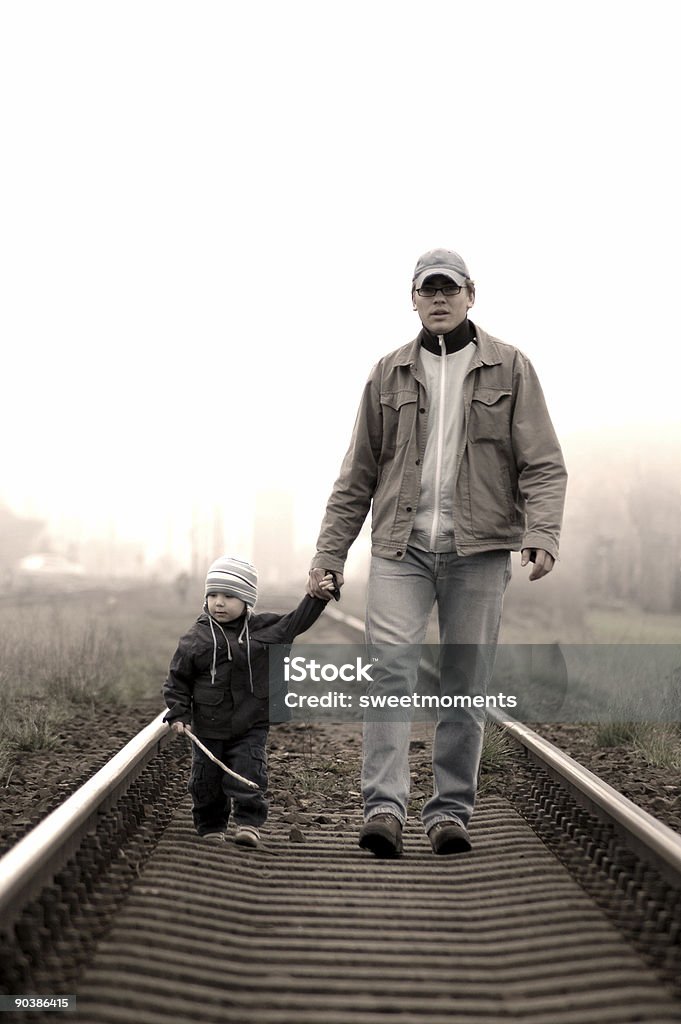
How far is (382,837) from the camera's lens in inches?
165

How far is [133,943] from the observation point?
3250 millimetres

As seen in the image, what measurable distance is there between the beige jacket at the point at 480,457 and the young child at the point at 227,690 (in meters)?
0.30

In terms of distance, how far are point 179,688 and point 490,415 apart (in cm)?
148

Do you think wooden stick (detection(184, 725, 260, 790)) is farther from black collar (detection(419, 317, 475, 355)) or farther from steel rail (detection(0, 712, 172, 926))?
black collar (detection(419, 317, 475, 355))

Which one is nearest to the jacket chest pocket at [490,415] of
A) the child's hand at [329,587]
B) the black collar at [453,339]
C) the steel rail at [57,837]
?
the black collar at [453,339]

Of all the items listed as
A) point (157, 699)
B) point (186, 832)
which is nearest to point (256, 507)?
point (157, 699)

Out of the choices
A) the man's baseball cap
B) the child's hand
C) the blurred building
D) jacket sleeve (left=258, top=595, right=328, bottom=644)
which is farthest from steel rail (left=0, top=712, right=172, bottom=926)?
the blurred building

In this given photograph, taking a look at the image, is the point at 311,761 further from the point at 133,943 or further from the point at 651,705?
the point at 133,943

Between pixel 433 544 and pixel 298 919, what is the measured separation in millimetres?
1480

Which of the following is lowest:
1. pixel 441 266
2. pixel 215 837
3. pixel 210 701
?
pixel 215 837

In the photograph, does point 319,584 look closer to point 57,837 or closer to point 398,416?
point 398,416

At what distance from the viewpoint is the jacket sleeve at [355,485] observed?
472cm

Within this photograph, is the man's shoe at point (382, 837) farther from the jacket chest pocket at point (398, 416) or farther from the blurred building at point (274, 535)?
the blurred building at point (274, 535)

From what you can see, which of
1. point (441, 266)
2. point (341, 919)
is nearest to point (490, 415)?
point (441, 266)
